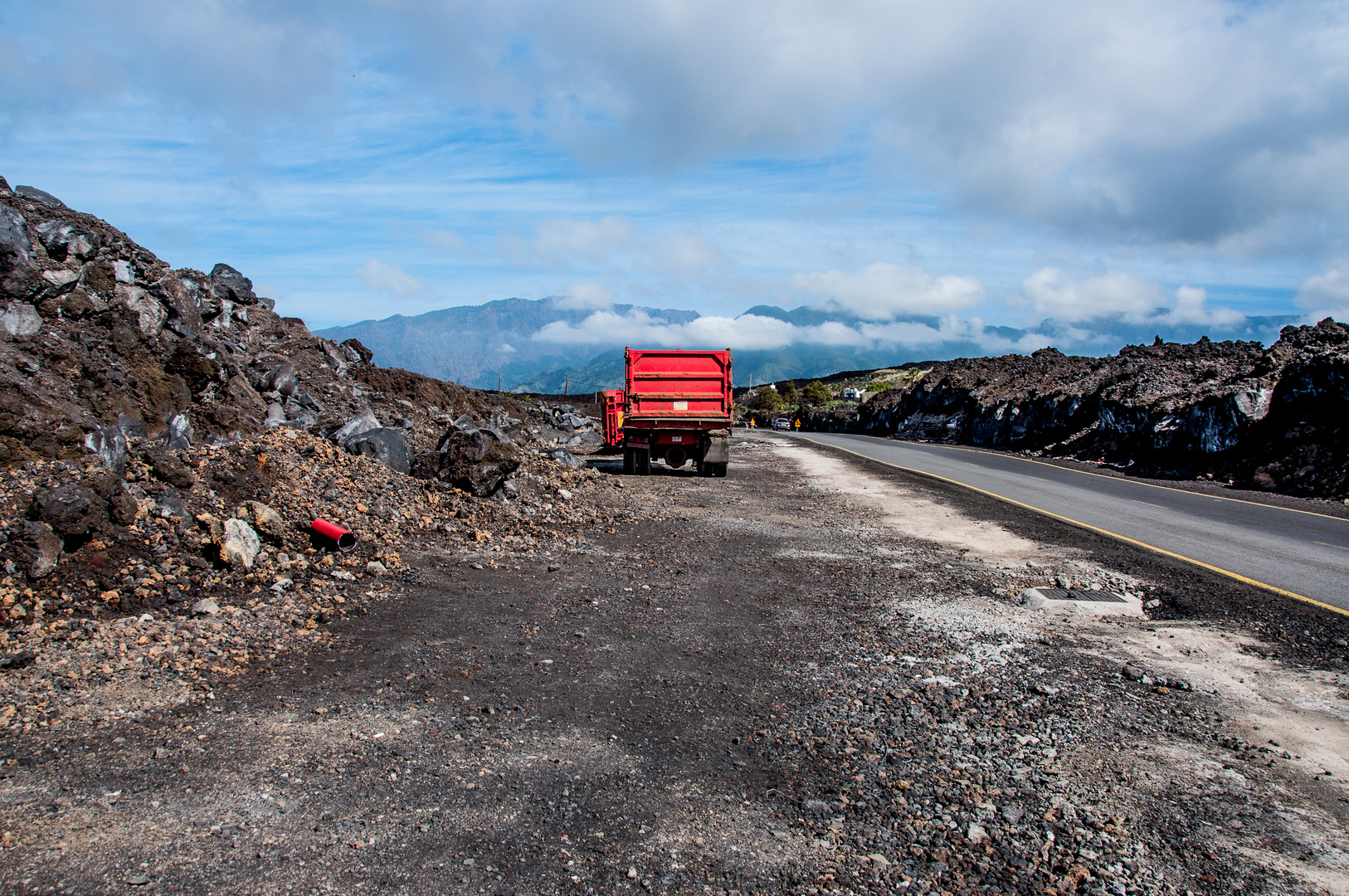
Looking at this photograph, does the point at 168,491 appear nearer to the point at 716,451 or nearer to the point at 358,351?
the point at 716,451

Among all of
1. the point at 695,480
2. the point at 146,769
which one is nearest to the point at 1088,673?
the point at 146,769

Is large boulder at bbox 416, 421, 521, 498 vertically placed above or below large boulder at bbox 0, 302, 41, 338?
below

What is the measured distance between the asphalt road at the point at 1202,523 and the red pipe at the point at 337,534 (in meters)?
9.62

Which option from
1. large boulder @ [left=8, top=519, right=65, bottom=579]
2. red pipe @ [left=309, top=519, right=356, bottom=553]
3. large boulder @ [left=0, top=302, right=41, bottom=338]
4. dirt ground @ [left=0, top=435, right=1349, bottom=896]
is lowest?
dirt ground @ [left=0, top=435, right=1349, bottom=896]

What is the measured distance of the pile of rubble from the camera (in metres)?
5.36

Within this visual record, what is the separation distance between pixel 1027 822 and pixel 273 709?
4.19 meters

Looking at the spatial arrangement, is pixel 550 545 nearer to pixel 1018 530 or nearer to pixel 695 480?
pixel 1018 530

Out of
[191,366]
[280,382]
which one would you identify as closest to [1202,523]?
[191,366]

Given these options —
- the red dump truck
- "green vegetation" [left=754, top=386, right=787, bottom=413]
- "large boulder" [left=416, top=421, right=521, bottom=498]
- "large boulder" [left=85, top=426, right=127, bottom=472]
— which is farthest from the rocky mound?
"green vegetation" [left=754, top=386, right=787, bottom=413]

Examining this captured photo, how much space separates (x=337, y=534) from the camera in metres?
7.57

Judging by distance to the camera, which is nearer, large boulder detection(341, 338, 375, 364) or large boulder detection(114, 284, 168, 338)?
large boulder detection(114, 284, 168, 338)

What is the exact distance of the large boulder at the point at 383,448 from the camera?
35.8 feet

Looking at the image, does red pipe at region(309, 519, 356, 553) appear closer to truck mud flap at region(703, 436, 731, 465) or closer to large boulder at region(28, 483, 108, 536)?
large boulder at region(28, 483, 108, 536)

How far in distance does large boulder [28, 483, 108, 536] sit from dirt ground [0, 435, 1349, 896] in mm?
2462
